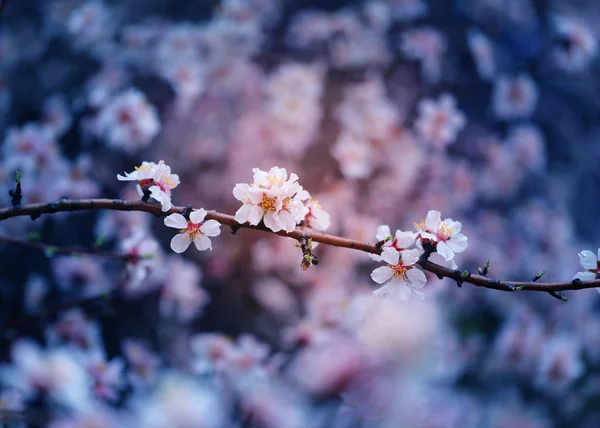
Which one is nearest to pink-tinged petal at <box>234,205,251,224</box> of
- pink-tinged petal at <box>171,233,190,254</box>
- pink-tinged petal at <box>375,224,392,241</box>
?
pink-tinged petal at <box>171,233,190,254</box>

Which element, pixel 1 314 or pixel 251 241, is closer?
pixel 1 314

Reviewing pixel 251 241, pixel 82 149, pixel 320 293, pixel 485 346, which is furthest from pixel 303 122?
pixel 485 346

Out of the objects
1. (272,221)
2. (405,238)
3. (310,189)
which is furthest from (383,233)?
(310,189)

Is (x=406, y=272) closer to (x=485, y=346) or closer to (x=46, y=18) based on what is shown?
(x=485, y=346)

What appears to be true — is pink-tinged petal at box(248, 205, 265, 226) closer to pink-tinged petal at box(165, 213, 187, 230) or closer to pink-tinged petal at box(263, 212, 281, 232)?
pink-tinged petal at box(263, 212, 281, 232)

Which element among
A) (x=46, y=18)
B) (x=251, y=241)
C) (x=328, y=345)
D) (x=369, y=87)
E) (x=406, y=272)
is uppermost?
(x=46, y=18)

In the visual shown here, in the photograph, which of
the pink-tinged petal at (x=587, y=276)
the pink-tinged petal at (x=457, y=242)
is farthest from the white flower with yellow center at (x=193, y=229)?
the pink-tinged petal at (x=587, y=276)

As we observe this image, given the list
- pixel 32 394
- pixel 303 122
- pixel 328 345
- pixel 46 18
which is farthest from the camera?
pixel 46 18
